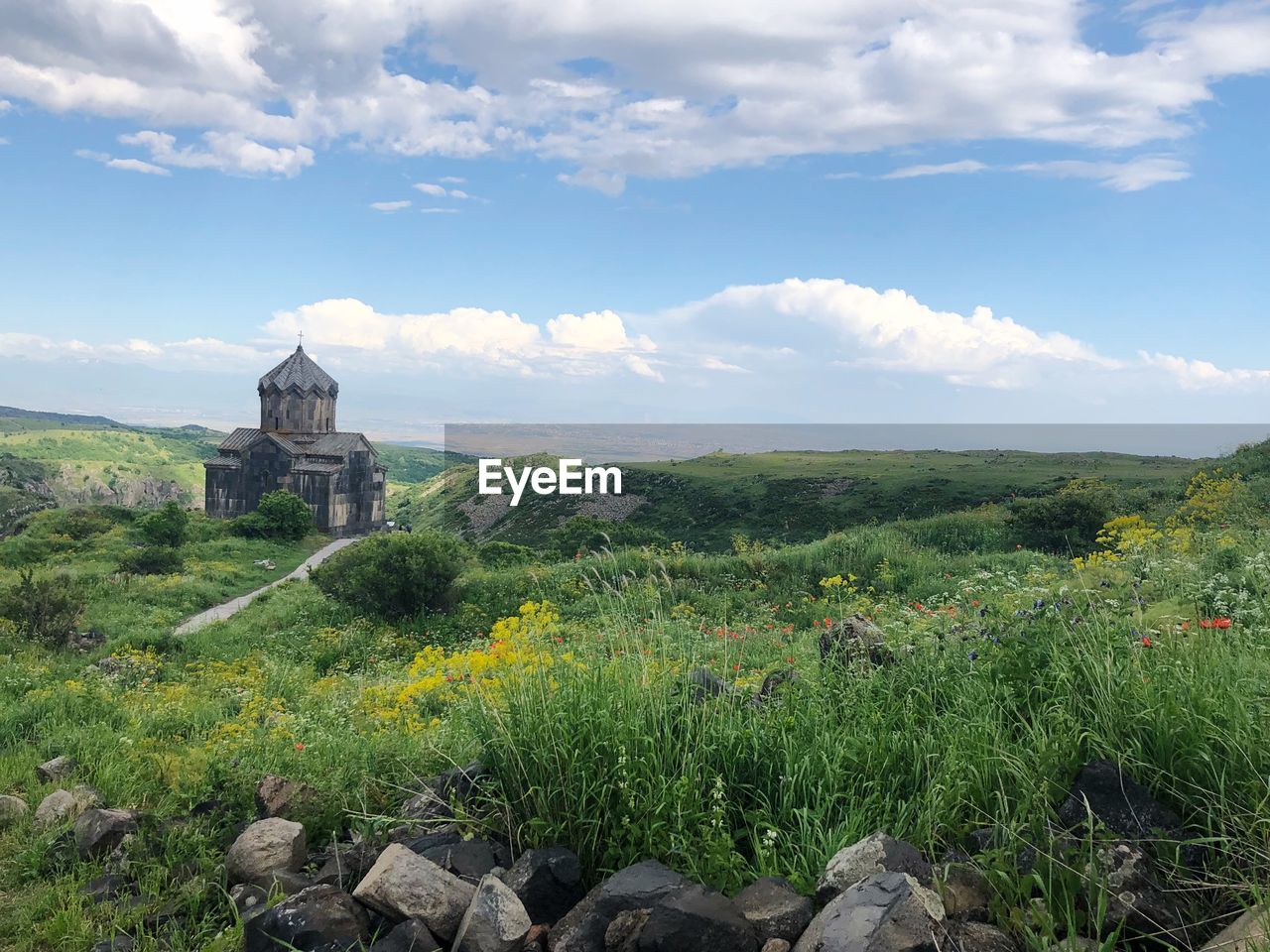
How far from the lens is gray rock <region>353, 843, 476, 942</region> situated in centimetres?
356

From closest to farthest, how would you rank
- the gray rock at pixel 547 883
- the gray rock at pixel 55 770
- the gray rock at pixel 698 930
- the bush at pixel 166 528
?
1. the gray rock at pixel 698 930
2. the gray rock at pixel 547 883
3. the gray rock at pixel 55 770
4. the bush at pixel 166 528

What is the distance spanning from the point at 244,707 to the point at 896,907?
294 inches

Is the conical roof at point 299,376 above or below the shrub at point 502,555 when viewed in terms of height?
above

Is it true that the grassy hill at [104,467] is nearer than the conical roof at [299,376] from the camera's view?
No

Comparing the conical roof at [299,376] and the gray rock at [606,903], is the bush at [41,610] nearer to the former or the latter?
the gray rock at [606,903]

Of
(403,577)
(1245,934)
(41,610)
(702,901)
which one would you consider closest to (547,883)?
(702,901)

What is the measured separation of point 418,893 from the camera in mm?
3598

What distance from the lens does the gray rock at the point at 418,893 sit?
11.7ft

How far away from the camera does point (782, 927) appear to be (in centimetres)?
315

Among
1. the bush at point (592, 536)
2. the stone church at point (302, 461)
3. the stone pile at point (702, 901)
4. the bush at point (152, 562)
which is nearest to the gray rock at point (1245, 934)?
the stone pile at point (702, 901)

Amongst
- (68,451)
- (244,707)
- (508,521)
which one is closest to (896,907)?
(244,707)

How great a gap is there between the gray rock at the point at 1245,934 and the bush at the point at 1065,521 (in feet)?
61.4

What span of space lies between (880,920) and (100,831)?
434 cm

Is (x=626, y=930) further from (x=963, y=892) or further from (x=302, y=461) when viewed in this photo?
(x=302, y=461)
